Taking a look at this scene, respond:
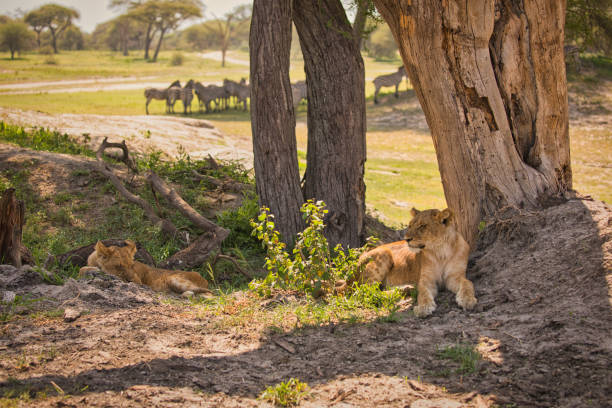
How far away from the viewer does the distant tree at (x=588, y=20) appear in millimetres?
13289

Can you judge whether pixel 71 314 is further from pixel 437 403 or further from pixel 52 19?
pixel 52 19

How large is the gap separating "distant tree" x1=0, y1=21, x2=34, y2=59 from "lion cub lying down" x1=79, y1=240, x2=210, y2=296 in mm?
17815

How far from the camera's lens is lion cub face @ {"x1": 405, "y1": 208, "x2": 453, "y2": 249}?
214 inches

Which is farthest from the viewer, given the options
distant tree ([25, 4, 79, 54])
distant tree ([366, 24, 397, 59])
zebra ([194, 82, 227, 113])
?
distant tree ([366, 24, 397, 59])

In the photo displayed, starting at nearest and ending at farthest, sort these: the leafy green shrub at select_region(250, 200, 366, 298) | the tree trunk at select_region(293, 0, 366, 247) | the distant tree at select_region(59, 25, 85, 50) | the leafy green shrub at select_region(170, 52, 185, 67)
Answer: the leafy green shrub at select_region(250, 200, 366, 298), the tree trunk at select_region(293, 0, 366, 247), the distant tree at select_region(59, 25, 85, 50), the leafy green shrub at select_region(170, 52, 185, 67)

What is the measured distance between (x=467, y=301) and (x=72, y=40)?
40.6 metres

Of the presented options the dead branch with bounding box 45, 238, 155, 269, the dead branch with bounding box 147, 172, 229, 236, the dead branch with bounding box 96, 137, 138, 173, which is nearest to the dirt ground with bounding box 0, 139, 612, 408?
the dead branch with bounding box 45, 238, 155, 269

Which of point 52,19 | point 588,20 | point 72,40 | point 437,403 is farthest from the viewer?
point 72,40

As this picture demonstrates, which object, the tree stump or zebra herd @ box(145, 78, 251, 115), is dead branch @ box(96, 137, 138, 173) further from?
zebra herd @ box(145, 78, 251, 115)

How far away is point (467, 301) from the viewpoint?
16.9ft

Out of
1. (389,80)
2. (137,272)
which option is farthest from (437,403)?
(389,80)

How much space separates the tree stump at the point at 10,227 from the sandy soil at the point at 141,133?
18.0ft

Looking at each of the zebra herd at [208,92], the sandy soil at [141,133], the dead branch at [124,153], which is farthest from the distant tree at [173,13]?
the dead branch at [124,153]

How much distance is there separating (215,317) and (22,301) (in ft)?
5.70
